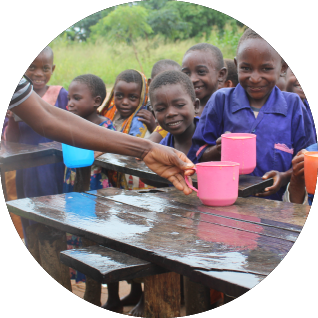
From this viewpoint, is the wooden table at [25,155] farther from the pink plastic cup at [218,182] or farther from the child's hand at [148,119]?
the pink plastic cup at [218,182]

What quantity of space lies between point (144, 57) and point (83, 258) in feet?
6.51

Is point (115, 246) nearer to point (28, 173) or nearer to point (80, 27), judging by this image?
point (80, 27)

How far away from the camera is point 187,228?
1.13 m

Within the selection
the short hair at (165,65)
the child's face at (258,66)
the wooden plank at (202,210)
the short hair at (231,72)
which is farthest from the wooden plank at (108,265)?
the short hair at (231,72)

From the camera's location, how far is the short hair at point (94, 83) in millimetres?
2730

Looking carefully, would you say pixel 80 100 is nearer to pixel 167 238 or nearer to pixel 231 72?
pixel 231 72

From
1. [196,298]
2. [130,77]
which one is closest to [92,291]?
[196,298]

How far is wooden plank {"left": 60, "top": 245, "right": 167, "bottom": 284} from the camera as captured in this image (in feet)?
3.06

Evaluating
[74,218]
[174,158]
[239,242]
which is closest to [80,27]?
[174,158]

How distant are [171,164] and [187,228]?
1.35 ft

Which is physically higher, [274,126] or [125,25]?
[125,25]

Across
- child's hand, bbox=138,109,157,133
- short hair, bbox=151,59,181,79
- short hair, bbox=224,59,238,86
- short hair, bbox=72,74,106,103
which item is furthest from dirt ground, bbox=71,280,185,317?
short hair, bbox=224,59,238,86

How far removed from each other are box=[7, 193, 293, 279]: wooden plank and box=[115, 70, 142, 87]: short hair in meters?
1.58

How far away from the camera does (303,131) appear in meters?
1.77
